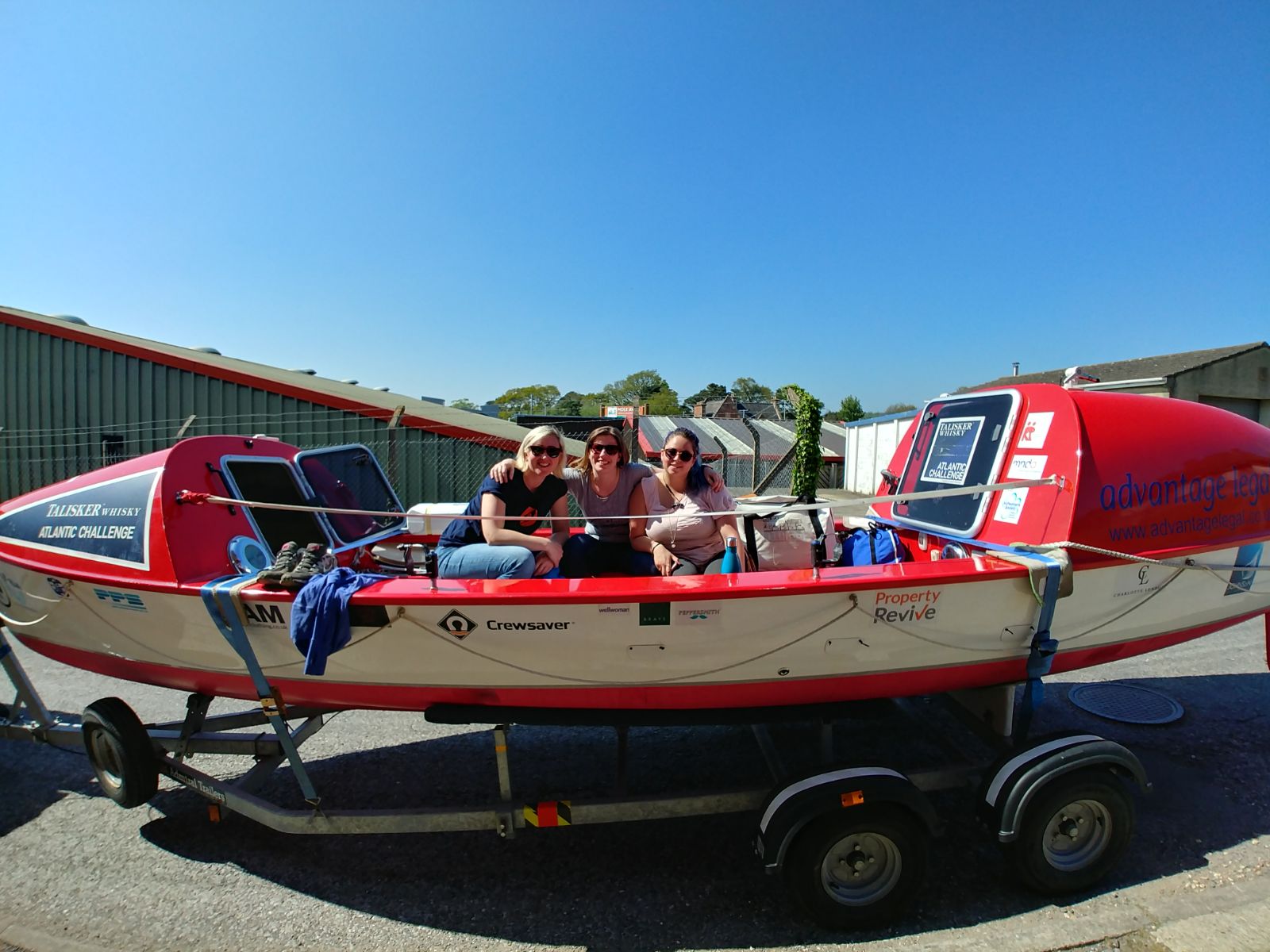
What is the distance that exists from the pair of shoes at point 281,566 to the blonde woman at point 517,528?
0.60 m

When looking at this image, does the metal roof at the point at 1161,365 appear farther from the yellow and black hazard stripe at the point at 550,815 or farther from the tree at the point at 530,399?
the tree at the point at 530,399

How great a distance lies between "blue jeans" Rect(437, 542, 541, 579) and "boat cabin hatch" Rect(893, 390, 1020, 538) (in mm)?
1813

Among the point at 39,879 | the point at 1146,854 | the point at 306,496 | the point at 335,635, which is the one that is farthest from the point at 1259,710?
the point at 39,879

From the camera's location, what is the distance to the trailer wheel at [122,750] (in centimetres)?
306

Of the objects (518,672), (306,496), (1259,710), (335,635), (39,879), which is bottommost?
(39,879)

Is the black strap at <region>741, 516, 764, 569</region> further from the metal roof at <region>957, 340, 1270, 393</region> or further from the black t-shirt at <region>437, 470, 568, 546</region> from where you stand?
the metal roof at <region>957, 340, 1270, 393</region>

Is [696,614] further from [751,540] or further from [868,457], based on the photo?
[868,457]

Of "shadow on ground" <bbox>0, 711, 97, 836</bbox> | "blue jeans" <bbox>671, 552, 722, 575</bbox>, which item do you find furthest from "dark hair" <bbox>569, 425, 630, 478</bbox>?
"shadow on ground" <bbox>0, 711, 97, 836</bbox>

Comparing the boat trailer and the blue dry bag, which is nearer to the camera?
the boat trailer

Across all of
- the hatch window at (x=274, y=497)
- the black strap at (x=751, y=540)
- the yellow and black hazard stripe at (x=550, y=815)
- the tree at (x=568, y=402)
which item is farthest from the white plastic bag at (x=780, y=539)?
the tree at (x=568, y=402)

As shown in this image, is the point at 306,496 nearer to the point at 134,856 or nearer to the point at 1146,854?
the point at 134,856

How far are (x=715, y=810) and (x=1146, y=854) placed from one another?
2018 mm

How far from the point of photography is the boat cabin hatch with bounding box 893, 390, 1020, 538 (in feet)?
10.7

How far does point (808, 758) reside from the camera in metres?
3.80
